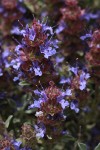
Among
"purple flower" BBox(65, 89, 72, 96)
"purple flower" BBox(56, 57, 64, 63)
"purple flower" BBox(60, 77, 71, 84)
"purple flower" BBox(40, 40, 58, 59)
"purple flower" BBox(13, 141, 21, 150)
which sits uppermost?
"purple flower" BBox(40, 40, 58, 59)

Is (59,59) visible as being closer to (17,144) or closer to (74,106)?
(74,106)

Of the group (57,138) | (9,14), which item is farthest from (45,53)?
(9,14)

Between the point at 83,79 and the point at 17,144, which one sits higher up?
the point at 83,79

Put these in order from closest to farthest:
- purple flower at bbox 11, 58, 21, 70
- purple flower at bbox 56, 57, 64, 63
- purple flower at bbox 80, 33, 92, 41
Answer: purple flower at bbox 11, 58, 21, 70
purple flower at bbox 80, 33, 92, 41
purple flower at bbox 56, 57, 64, 63

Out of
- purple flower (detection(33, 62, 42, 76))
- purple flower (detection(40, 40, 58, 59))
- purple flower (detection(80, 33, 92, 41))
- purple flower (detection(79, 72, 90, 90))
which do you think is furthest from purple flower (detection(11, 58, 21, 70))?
purple flower (detection(80, 33, 92, 41))

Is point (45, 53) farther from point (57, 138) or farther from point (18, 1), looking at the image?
point (18, 1)

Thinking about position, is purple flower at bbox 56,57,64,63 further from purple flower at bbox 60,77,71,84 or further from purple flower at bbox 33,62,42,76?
purple flower at bbox 33,62,42,76

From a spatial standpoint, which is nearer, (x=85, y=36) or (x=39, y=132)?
(x=39, y=132)

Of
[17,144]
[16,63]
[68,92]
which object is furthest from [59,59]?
[17,144]

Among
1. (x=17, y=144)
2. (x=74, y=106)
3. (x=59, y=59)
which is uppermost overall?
(x=59, y=59)

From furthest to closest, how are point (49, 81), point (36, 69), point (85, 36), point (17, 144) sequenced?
point (85, 36) < point (49, 81) < point (36, 69) < point (17, 144)

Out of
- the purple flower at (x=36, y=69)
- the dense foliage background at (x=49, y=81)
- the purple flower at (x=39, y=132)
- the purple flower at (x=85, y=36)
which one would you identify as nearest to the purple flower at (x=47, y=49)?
the dense foliage background at (x=49, y=81)
